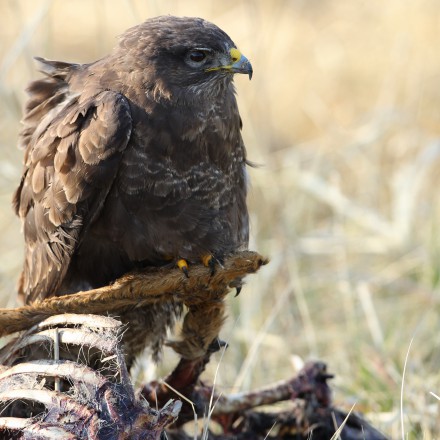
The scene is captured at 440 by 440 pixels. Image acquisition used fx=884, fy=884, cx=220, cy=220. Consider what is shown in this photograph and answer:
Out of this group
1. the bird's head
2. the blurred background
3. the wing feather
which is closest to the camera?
the wing feather

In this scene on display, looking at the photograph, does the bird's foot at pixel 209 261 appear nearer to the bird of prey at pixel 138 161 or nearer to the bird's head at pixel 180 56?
the bird of prey at pixel 138 161

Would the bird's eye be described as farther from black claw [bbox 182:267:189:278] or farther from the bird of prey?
black claw [bbox 182:267:189:278]

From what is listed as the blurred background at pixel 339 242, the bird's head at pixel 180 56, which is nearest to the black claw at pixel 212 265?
the blurred background at pixel 339 242

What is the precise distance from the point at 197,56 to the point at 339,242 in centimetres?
227

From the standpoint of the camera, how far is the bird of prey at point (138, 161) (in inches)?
126

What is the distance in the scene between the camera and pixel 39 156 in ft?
11.1

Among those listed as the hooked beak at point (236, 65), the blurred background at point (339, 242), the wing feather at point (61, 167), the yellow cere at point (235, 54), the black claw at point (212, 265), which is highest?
the yellow cere at point (235, 54)

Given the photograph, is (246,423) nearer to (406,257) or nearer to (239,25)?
(406,257)

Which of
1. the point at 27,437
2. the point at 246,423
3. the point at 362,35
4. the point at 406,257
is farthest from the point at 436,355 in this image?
the point at 362,35

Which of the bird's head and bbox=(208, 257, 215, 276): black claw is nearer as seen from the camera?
bbox=(208, 257, 215, 276): black claw

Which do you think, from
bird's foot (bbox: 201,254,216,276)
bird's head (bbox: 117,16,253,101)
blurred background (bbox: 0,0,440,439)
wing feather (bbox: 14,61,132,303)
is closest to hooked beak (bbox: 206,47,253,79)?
bird's head (bbox: 117,16,253,101)

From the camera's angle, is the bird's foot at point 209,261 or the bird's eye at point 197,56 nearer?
the bird's foot at point 209,261

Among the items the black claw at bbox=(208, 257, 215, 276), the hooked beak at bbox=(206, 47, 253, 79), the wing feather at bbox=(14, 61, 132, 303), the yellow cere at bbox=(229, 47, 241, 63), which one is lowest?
the black claw at bbox=(208, 257, 215, 276)

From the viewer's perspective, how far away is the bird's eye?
3.40 metres
